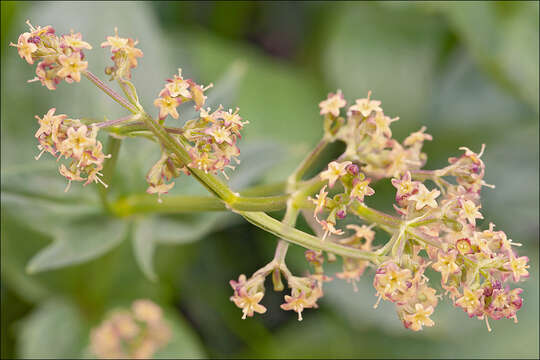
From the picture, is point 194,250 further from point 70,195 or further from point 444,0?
point 444,0

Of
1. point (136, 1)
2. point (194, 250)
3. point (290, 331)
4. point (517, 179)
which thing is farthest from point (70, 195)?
point (517, 179)

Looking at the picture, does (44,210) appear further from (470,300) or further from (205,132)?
(470,300)

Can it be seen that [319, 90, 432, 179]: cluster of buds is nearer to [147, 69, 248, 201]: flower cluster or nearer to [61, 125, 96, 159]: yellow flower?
[147, 69, 248, 201]: flower cluster

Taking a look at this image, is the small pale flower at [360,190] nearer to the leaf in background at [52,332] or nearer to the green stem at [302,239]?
the green stem at [302,239]

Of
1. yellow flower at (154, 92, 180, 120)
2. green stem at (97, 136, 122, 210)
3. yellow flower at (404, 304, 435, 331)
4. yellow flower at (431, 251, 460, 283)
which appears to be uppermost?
yellow flower at (154, 92, 180, 120)

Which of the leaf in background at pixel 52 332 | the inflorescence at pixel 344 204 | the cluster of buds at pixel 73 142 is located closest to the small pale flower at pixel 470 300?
the inflorescence at pixel 344 204

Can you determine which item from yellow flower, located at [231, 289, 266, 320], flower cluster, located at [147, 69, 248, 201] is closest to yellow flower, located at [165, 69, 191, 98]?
flower cluster, located at [147, 69, 248, 201]

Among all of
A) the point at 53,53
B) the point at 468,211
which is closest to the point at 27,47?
the point at 53,53
